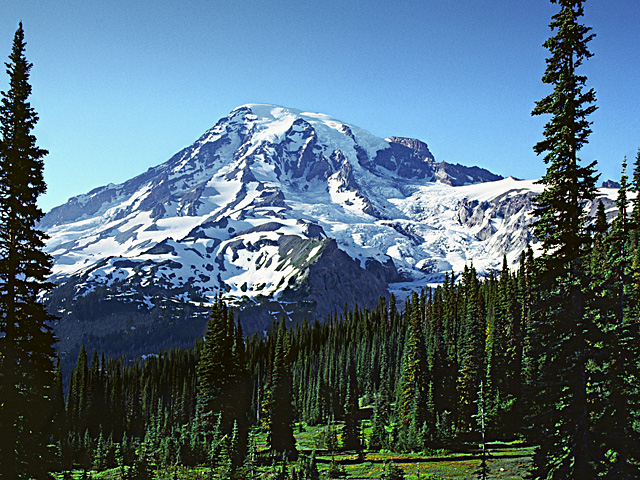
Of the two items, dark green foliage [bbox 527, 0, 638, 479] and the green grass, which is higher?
dark green foliage [bbox 527, 0, 638, 479]

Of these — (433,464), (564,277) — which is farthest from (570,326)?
(433,464)

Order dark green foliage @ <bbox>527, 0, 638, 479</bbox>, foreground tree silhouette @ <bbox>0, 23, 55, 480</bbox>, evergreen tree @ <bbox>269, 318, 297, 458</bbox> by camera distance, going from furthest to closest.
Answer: evergreen tree @ <bbox>269, 318, 297, 458</bbox> → foreground tree silhouette @ <bbox>0, 23, 55, 480</bbox> → dark green foliage @ <bbox>527, 0, 638, 479</bbox>

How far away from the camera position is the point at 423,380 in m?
71.6

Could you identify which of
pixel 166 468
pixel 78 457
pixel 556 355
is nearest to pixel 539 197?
pixel 556 355

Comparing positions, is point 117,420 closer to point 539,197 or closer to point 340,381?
point 340,381

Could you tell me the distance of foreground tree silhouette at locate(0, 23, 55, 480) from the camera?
25109mm

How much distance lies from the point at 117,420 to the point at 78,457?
40324 millimetres

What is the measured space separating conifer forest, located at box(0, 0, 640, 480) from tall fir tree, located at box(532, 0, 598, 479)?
0.20ft

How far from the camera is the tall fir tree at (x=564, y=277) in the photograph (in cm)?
2259

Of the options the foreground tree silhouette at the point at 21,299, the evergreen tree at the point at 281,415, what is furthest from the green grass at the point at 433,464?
the foreground tree silhouette at the point at 21,299

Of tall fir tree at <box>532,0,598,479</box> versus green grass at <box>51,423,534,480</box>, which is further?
green grass at <box>51,423,534,480</box>

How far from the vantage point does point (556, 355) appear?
76.9 ft

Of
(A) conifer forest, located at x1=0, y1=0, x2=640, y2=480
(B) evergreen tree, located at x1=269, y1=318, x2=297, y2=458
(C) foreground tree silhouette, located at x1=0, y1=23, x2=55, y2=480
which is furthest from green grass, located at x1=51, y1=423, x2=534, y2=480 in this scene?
(C) foreground tree silhouette, located at x1=0, y1=23, x2=55, y2=480

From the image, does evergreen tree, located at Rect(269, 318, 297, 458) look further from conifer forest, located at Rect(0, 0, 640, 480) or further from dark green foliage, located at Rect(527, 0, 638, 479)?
dark green foliage, located at Rect(527, 0, 638, 479)
